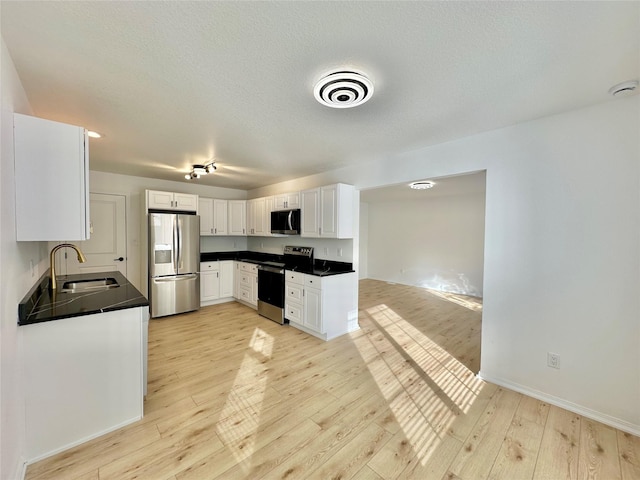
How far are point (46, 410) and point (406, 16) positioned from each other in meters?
3.14

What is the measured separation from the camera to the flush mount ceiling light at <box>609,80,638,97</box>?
1.78m

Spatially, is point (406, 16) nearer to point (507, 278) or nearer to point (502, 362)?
point (507, 278)

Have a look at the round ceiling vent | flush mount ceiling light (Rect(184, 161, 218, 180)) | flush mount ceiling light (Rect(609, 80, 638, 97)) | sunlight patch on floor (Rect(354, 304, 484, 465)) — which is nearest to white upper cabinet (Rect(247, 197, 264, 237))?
flush mount ceiling light (Rect(184, 161, 218, 180))

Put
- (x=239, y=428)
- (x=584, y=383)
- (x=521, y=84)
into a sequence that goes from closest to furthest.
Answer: (x=521, y=84)
(x=239, y=428)
(x=584, y=383)

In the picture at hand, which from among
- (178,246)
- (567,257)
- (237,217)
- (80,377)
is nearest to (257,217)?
(237,217)

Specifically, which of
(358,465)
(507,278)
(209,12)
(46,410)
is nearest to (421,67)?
(209,12)

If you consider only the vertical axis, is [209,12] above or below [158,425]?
above

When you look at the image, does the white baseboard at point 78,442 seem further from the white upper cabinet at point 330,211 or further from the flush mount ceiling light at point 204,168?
the flush mount ceiling light at point 204,168

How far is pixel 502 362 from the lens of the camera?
2598 millimetres

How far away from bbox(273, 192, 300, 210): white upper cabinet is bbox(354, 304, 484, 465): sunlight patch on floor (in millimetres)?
2358

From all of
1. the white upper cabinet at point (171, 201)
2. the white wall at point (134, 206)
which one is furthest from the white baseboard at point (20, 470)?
the white upper cabinet at point (171, 201)

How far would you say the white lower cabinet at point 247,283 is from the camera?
193 inches

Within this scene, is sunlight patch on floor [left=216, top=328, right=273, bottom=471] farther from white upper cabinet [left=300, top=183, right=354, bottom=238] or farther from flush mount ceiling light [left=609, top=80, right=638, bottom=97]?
flush mount ceiling light [left=609, top=80, right=638, bottom=97]

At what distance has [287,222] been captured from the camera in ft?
14.9
